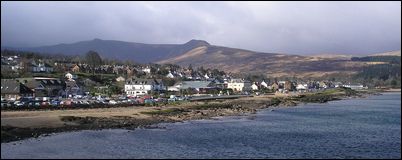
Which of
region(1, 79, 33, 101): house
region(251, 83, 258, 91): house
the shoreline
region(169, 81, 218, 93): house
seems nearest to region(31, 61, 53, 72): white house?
region(169, 81, 218, 93): house

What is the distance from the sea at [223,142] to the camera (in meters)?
26.4

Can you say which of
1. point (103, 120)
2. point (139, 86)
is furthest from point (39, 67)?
point (103, 120)

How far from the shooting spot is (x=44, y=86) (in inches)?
2911

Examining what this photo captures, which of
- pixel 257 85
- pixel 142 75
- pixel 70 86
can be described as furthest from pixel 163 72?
pixel 70 86

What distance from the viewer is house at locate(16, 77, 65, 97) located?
71.0m

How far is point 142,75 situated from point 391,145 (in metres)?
99.8

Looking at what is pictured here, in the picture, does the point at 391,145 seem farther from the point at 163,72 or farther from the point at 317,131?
the point at 163,72

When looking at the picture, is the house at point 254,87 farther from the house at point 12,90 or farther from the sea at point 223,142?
the sea at point 223,142

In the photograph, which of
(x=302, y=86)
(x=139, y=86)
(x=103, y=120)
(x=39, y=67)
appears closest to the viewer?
(x=103, y=120)

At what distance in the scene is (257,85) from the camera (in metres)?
139

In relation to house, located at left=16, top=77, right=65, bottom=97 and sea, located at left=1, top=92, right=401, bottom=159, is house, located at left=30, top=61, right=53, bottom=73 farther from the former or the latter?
sea, located at left=1, top=92, right=401, bottom=159

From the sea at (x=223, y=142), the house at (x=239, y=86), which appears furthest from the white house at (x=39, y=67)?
the sea at (x=223, y=142)

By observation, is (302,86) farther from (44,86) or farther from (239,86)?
(44,86)

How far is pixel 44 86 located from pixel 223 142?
49747mm
